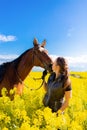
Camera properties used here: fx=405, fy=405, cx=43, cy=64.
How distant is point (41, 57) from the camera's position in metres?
7.56

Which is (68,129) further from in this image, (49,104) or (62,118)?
(49,104)

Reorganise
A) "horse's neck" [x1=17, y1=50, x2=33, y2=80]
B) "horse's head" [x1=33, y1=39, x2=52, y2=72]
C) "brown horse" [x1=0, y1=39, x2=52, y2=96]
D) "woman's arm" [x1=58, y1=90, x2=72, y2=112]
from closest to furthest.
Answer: "woman's arm" [x1=58, y1=90, x2=72, y2=112]
"horse's head" [x1=33, y1=39, x2=52, y2=72]
"brown horse" [x1=0, y1=39, x2=52, y2=96]
"horse's neck" [x1=17, y1=50, x2=33, y2=80]

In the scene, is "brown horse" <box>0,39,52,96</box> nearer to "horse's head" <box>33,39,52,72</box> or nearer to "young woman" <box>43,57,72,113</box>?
"horse's head" <box>33,39,52,72</box>

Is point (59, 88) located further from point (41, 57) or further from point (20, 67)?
point (20, 67)

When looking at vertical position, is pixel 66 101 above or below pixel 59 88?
below

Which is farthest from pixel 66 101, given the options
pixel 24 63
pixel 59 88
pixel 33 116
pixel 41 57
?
pixel 24 63

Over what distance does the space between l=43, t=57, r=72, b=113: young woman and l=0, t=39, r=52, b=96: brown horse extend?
1250mm

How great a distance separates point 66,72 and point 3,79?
199 centimetres

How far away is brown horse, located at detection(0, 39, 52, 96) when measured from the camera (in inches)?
299

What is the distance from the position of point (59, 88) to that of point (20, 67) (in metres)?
1.75

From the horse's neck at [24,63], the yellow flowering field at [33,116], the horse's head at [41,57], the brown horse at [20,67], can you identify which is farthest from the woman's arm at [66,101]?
the horse's neck at [24,63]

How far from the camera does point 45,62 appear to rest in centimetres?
740

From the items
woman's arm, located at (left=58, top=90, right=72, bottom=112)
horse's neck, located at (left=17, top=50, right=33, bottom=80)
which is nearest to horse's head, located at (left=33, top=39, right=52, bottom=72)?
horse's neck, located at (left=17, top=50, right=33, bottom=80)

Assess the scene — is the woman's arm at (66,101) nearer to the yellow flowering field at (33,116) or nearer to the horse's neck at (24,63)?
the yellow flowering field at (33,116)
